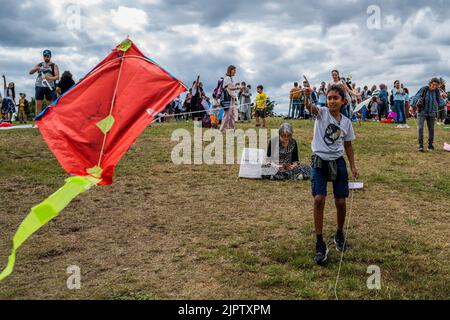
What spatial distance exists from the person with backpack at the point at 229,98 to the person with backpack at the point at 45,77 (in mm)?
4966

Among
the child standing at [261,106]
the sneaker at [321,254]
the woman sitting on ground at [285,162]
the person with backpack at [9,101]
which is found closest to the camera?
the sneaker at [321,254]

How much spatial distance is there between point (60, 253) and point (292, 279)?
9.40ft

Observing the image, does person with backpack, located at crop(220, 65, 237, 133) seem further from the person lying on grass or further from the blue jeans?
the blue jeans

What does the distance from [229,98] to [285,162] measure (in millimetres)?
5524

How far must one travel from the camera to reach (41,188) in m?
8.32

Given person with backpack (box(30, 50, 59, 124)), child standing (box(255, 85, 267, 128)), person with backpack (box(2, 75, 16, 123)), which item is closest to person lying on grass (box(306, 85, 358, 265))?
person with backpack (box(30, 50, 59, 124))

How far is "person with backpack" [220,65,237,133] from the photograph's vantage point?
43.2 feet

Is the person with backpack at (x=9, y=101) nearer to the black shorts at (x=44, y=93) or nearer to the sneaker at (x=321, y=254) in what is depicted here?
the black shorts at (x=44, y=93)

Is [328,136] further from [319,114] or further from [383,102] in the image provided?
[383,102]

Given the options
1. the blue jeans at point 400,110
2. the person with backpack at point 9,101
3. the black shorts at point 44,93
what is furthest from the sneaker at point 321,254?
the person with backpack at point 9,101

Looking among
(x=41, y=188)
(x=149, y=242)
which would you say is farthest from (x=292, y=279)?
(x=41, y=188)

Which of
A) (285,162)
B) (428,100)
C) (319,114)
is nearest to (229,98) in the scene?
(285,162)

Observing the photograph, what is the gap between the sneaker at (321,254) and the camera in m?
4.78
